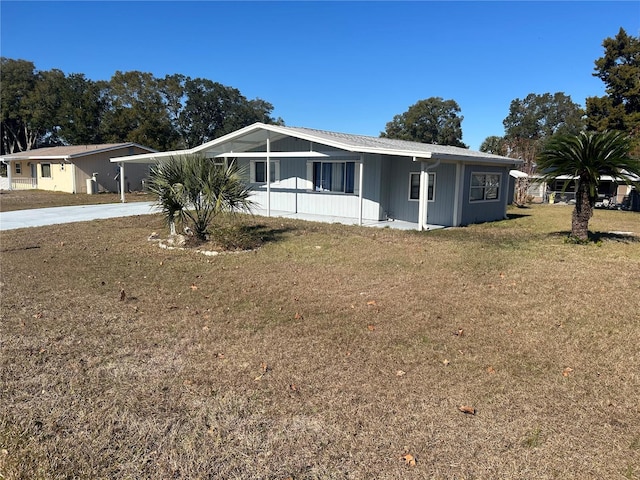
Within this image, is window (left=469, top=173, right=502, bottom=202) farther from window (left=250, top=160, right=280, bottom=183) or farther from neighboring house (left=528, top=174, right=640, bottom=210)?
window (left=250, top=160, right=280, bottom=183)

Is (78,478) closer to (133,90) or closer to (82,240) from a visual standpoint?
(82,240)

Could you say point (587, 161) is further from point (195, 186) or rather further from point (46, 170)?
point (46, 170)

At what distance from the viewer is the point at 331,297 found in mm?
6270

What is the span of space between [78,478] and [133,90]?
2078 inches

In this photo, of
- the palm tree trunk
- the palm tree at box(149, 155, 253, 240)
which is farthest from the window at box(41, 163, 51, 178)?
the palm tree trunk

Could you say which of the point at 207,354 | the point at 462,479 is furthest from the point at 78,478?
the point at 462,479

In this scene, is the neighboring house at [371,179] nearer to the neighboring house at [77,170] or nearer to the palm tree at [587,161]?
the palm tree at [587,161]

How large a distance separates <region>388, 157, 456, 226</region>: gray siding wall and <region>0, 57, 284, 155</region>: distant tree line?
112ft

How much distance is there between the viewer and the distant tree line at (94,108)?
43.3m

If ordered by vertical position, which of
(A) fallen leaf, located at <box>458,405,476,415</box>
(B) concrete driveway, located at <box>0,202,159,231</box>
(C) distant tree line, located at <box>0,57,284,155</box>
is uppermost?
(C) distant tree line, located at <box>0,57,284,155</box>

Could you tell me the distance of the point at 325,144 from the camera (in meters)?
13.5

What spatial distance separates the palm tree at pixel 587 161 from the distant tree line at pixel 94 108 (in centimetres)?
3978

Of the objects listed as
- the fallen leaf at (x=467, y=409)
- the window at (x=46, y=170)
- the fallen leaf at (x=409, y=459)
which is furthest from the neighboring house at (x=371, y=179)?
the window at (x=46, y=170)

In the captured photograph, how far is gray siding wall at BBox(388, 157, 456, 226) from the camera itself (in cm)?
1450
